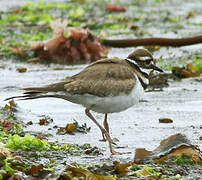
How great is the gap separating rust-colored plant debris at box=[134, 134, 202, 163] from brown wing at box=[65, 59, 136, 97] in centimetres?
76

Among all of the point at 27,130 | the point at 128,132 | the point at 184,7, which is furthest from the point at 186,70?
the point at 184,7

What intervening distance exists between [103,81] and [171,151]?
1.04 meters

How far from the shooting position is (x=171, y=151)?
16.3ft

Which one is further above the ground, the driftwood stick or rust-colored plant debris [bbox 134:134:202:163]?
rust-colored plant debris [bbox 134:134:202:163]

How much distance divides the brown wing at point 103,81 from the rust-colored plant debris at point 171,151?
0.76 meters

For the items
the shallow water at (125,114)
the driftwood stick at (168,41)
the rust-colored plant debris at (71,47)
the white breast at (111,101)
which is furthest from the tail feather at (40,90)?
the rust-colored plant debris at (71,47)

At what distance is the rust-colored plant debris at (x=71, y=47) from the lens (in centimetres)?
1002

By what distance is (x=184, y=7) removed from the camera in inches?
628

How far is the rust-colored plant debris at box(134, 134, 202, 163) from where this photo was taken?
490 centimetres

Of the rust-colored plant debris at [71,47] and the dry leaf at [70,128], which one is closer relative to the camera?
the dry leaf at [70,128]

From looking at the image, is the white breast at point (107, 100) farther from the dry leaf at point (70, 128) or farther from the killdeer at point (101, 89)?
the dry leaf at point (70, 128)

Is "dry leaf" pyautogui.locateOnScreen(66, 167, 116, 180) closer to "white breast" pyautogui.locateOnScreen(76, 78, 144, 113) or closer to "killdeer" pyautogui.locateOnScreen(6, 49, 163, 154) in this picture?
"killdeer" pyautogui.locateOnScreen(6, 49, 163, 154)

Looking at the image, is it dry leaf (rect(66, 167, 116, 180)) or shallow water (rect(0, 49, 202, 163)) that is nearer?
dry leaf (rect(66, 167, 116, 180))

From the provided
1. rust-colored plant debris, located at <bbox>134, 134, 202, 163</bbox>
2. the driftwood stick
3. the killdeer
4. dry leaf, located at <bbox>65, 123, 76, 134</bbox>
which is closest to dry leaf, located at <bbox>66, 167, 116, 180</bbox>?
rust-colored plant debris, located at <bbox>134, 134, 202, 163</bbox>
